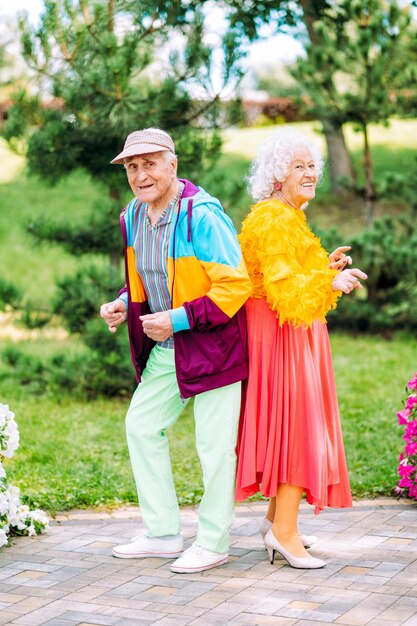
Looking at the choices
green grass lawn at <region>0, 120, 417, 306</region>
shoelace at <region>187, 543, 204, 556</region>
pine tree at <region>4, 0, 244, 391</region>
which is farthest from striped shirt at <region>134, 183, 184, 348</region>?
green grass lawn at <region>0, 120, 417, 306</region>

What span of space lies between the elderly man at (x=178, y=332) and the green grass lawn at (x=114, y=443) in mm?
1169

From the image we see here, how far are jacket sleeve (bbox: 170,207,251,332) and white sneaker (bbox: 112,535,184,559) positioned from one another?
0.99 meters

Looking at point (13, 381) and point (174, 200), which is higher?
point (174, 200)

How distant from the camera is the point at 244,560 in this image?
13.9ft

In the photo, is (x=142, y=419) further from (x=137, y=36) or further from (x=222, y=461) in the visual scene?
(x=137, y=36)

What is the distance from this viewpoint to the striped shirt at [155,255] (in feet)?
13.5

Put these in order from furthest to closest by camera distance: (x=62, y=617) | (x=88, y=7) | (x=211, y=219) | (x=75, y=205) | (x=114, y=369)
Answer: (x=75, y=205) → (x=114, y=369) → (x=88, y=7) → (x=211, y=219) → (x=62, y=617)

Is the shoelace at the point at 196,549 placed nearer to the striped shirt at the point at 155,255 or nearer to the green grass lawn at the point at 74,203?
the striped shirt at the point at 155,255

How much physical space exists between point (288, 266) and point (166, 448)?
0.95 meters

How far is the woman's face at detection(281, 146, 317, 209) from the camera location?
4.09 m

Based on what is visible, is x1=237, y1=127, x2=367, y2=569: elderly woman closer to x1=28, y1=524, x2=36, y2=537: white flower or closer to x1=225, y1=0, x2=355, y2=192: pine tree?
x1=28, y1=524, x2=36, y2=537: white flower

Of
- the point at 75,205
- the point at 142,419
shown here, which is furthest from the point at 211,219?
the point at 75,205

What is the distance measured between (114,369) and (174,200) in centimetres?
417

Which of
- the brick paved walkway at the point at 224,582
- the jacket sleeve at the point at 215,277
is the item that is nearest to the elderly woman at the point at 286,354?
the jacket sleeve at the point at 215,277
